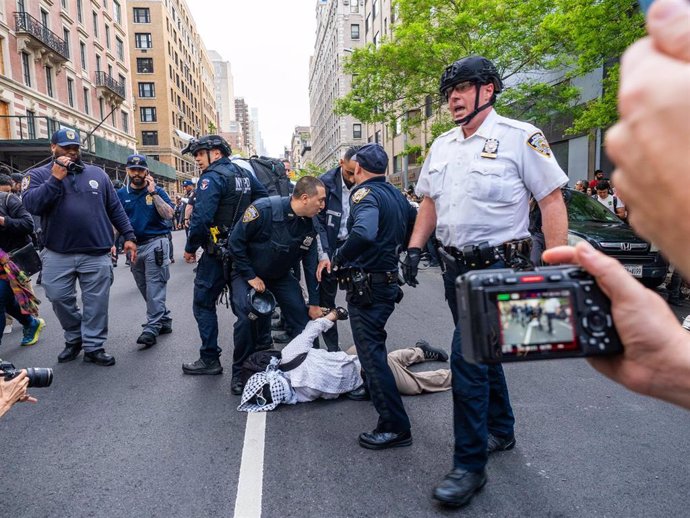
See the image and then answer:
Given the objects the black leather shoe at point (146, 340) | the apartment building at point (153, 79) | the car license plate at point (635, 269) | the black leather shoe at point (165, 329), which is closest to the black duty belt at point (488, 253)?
the black leather shoe at point (146, 340)

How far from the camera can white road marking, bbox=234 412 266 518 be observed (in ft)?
8.27

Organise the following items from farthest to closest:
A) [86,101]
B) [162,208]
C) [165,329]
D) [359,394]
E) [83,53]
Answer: [86,101]
[83,53]
[165,329]
[162,208]
[359,394]

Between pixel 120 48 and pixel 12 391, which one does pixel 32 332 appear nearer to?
pixel 12 391

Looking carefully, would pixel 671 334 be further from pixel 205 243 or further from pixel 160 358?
pixel 160 358

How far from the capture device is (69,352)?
4.98m

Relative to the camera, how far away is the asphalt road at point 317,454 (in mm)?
2541

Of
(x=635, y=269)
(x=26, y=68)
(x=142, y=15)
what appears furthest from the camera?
(x=142, y=15)

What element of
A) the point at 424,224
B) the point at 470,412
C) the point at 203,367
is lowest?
the point at 203,367

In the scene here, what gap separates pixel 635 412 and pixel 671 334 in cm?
309

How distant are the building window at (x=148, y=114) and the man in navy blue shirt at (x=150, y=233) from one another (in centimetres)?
6056

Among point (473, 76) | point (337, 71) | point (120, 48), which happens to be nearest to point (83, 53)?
point (120, 48)

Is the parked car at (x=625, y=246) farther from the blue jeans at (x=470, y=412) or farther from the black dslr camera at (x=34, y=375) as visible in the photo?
the black dslr camera at (x=34, y=375)

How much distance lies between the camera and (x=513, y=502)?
2527 mm

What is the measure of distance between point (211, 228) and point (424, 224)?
2232 mm
